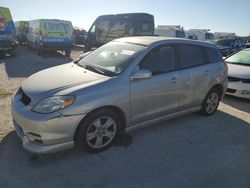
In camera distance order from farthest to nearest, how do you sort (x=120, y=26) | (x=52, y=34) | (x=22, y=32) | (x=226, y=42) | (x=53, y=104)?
(x=22, y=32) < (x=226, y=42) < (x=52, y=34) < (x=120, y=26) < (x=53, y=104)

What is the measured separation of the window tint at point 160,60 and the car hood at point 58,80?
0.82 metres

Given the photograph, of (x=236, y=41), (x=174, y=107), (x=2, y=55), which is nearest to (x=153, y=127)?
(x=174, y=107)

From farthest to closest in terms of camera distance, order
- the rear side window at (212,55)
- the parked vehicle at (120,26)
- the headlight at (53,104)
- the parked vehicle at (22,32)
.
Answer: the parked vehicle at (22,32)
the parked vehicle at (120,26)
the rear side window at (212,55)
the headlight at (53,104)

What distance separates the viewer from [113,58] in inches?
169

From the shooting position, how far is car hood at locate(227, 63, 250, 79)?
681 cm

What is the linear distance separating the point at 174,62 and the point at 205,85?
1.02m

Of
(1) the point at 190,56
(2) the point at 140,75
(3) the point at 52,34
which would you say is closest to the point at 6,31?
(3) the point at 52,34

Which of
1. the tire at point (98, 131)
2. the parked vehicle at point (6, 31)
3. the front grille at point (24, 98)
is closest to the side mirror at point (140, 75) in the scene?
the tire at point (98, 131)

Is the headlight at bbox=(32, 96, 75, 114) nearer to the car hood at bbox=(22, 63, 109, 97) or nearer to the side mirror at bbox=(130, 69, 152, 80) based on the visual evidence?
the car hood at bbox=(22, 63, 109, 97)

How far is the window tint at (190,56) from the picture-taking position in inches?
186

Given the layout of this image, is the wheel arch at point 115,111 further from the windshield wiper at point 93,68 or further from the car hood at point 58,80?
the windshield wiper at point 93,68

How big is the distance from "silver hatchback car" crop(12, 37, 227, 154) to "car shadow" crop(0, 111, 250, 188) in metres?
0.27

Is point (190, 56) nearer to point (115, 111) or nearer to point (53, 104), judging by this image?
point (115, 111)

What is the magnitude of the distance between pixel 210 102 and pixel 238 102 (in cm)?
→ 181
